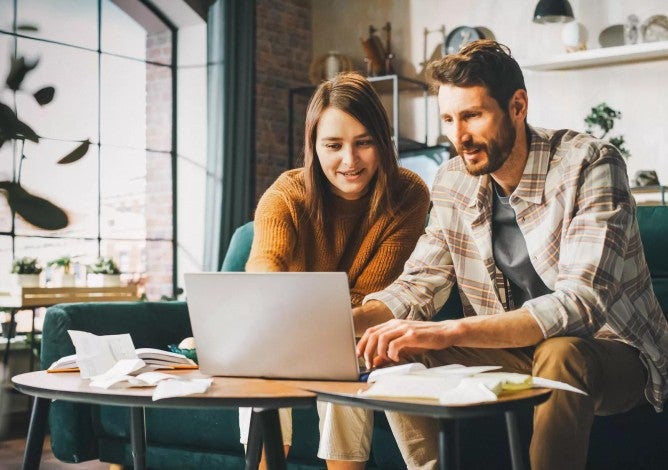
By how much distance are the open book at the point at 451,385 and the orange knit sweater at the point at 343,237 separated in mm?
906

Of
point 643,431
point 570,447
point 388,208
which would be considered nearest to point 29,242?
point 388,208

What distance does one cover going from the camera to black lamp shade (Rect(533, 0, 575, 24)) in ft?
16.9

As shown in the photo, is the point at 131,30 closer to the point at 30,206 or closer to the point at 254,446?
the point at 254,446

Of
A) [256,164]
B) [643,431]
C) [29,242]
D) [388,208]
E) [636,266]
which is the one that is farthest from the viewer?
[256,164]

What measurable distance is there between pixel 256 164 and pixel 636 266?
4.19 m

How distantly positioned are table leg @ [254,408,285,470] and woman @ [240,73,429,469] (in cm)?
80

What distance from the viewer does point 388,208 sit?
2.26m

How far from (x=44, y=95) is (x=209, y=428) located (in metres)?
2.21

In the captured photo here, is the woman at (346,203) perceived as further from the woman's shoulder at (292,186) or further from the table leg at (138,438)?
the table leg at (138,438)

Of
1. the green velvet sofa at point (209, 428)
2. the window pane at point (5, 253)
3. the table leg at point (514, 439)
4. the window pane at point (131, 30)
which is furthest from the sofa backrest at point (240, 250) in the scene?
the window pane at point (131, 30)

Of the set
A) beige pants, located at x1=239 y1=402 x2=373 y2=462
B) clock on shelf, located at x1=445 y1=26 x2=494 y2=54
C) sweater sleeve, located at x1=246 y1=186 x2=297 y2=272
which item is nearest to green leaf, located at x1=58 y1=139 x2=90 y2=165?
beige pants, located at x1=239 y1=402 x2=373 y2=462

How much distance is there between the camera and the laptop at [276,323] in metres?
1.37

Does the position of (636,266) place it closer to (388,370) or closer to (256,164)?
(388,370)

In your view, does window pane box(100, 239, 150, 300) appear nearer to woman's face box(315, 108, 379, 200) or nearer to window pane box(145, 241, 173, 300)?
window pane box(145, 241, 173, 300)
